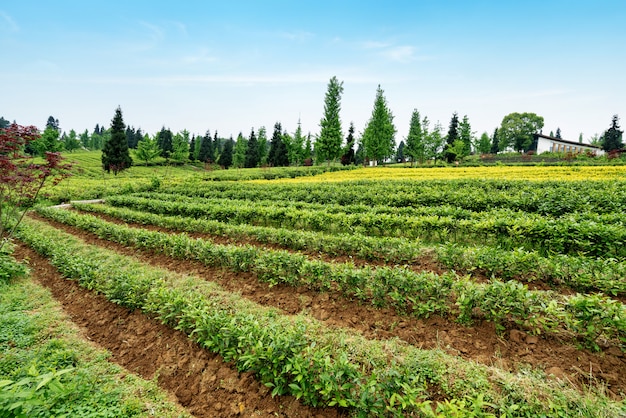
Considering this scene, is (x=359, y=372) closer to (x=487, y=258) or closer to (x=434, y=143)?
(x=487, y=258)

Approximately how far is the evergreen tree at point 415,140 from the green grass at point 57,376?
53095 mm

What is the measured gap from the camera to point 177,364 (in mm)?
3883

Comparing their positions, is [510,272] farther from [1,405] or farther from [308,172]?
[308,172]

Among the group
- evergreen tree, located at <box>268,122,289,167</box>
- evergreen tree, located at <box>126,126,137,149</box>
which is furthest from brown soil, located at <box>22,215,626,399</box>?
evergreen tree, located at <box>126,126,137,149</box>

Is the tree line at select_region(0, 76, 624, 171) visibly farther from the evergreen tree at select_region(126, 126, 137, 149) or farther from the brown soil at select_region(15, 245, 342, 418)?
the brown soil at select_region(15, 245, 342, 418)

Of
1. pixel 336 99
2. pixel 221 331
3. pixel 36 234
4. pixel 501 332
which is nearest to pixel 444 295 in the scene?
pixel 501 332

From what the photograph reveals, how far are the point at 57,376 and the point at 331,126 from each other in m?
46.0

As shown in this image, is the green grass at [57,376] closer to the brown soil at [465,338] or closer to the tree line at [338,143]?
the brown soil at [465,338]

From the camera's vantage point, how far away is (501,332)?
12.9ft

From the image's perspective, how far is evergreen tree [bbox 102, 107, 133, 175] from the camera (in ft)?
147

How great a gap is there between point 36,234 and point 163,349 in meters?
9.68

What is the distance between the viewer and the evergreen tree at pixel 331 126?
148 ft

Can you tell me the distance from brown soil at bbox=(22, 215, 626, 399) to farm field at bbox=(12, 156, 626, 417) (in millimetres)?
18

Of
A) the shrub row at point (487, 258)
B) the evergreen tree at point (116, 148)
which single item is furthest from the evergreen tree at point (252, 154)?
the shrub row at point (487, 258)
